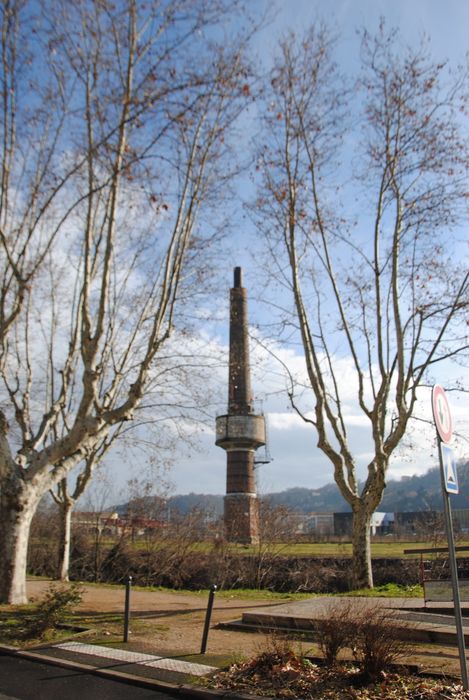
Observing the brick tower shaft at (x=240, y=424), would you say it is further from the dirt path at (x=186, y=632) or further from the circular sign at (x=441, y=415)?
the circular sign at (x=441, y=415)

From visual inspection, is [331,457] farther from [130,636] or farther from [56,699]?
[56,699]

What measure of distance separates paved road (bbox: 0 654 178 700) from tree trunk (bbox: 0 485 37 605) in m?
4.56

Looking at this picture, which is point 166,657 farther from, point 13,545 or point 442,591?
point 13,545

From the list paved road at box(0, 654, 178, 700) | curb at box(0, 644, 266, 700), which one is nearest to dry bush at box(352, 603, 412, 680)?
curb at box(0, 644, 266, 700)

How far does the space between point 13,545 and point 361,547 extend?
8192 mm

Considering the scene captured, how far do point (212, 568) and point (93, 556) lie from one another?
579cm

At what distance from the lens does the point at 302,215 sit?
49.3ft

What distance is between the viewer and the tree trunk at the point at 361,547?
1462 centimetres

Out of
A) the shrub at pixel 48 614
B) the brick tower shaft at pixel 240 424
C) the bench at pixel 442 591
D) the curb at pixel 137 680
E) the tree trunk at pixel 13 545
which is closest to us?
the curb at pixel 137 680

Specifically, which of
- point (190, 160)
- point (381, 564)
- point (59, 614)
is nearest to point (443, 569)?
point (381, 564)

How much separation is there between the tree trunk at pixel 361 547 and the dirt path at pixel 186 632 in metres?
3.00

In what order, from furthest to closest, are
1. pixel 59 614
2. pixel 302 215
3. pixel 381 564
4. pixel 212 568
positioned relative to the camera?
pixel 381 564, pixel 212 568, pixel 302 215, pixel 59 614

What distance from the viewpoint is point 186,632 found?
9.07m

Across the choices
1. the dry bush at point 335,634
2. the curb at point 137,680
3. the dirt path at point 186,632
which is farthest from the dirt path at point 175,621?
the curb at point 137,680
